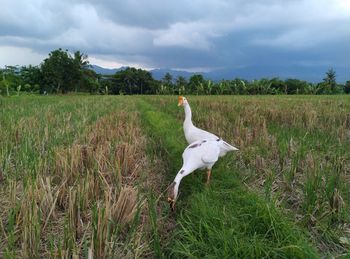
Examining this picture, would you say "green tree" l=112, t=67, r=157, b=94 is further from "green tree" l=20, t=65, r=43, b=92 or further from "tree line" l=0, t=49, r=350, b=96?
"green tree" l=20, t=65, r=43, b=92

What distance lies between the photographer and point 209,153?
4.03 m

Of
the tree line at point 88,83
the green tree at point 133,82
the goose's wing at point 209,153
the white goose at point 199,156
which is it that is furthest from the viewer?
the green tree at point 133,82

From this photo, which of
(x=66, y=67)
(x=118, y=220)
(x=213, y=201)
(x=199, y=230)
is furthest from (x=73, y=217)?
(x=66, y=67)

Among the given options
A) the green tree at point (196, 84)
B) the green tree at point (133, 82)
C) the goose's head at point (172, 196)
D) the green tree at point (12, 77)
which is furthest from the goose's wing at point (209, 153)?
the green tree at point (133, 82)

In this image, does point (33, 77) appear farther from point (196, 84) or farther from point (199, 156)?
point (199, 156)

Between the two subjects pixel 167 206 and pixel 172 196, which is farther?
pixel 167 206

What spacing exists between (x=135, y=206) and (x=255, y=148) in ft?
9.61

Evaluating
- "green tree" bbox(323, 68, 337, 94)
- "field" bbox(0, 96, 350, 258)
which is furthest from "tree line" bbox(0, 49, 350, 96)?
"field" bbox(0, 96, 350, 258)

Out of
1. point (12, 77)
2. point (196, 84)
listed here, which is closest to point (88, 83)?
point (12, 77)

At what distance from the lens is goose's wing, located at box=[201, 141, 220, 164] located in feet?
13.0

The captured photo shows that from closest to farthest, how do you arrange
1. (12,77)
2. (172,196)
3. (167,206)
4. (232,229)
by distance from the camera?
Result: (232,229) < (172,196) < (167,206) < (12,77)

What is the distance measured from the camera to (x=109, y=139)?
6.11 m

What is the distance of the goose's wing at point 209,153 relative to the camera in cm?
396

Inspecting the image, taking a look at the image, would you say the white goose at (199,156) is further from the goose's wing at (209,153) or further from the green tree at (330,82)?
the green tree at (330,82)
